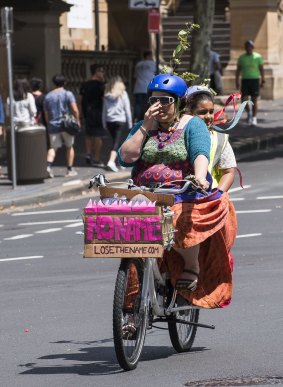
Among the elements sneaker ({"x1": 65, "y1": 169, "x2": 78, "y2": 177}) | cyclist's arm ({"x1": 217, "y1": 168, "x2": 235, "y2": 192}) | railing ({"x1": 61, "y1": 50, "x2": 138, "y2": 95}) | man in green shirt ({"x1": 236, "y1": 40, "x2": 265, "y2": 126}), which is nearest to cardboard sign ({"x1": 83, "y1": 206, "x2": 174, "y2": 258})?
cyclist's arm ({"x1": 217, "y1": 168, "x2": 235, "y2": 192})

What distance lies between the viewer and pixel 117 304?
7.77 m

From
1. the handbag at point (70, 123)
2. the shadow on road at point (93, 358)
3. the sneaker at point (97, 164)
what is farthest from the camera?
the sneaker at point (97, 164)

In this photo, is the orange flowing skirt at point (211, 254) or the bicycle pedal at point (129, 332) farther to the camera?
the orange flowing skirt at point (211, 254)

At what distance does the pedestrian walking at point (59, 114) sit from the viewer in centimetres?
2269

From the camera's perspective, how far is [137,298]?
8062 mm

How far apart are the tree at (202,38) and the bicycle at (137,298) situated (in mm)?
20282

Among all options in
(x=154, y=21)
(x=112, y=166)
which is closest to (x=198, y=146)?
(x=112, y=166)

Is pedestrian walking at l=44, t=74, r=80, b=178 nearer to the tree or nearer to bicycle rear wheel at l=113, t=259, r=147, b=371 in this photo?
the tree

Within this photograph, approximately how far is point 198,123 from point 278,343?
1.56 meters

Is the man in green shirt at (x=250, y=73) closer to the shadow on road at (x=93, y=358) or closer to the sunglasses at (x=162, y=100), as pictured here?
the shadow on road at (x=93, y=358)

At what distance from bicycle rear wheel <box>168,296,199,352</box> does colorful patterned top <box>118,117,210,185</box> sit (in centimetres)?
82

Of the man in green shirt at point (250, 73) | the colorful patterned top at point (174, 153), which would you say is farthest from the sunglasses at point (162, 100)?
the man in green shirt at point (250, 73)

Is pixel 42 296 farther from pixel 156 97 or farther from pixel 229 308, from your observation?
pixel 156 97

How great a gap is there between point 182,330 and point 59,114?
14006 millimetres
